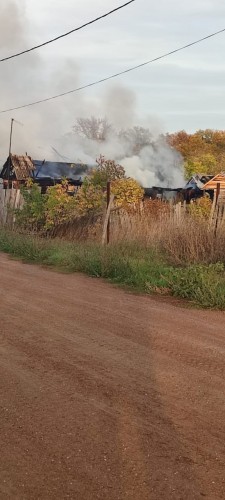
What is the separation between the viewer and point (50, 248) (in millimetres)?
16797

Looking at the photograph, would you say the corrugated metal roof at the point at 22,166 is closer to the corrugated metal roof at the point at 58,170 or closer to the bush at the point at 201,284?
the corrugated metal roof at the point at 58,170

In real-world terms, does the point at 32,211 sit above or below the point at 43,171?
below

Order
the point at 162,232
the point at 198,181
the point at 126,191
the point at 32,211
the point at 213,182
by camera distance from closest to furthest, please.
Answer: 1. the point at 162,232
2. the point at 32,211
3. the point at 126,191
4. the point at 213,182
5. the point at 198,181

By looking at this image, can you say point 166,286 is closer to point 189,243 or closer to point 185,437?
point 189,243

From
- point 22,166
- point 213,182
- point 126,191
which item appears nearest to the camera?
point 126,191

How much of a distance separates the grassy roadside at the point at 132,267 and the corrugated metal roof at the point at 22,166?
18852mm

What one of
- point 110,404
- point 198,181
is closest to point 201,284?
point 110,404

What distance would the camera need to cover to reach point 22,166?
38062mm

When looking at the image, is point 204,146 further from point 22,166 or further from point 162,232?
point 162,232

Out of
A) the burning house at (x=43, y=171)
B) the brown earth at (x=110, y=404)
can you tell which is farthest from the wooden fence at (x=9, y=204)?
the brown earth at (x=110, y=404)

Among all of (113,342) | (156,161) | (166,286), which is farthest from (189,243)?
(156,161)

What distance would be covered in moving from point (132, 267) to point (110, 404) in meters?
7.48

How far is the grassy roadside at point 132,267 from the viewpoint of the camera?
1026 cm

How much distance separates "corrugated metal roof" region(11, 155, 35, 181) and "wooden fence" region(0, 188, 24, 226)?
12497mm
